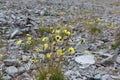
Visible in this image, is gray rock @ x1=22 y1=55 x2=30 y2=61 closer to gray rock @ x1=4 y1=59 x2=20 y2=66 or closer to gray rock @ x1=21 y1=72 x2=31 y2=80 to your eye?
gray rock @ x1=4 y1=59 x2=20 y2=66

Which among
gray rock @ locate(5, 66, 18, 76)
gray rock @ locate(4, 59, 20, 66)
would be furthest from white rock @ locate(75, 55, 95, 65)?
gray rock @ locate(5, 66, 18, 76)

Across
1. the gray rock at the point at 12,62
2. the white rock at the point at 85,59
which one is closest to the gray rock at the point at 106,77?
the white rock at the point at 85,59

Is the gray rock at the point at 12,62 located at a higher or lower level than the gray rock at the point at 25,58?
higher

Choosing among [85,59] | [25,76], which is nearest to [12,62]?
[25,76]

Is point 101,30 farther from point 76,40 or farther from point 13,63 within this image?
point 13,63

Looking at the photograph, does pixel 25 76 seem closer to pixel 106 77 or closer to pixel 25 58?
pixel 25 58

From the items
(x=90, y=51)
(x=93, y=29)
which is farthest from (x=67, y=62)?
(x=93, y=29)

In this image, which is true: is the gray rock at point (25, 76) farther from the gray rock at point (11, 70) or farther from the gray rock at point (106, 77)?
the gray rock at point (106, 77)

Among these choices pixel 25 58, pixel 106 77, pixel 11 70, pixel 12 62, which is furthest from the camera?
pixel 25 58
